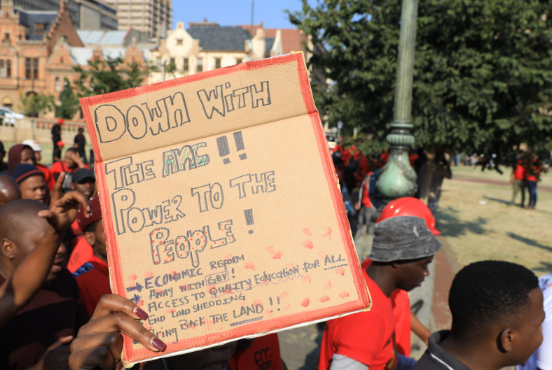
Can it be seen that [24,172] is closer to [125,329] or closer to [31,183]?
[31,183]

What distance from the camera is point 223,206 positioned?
5.36 ft

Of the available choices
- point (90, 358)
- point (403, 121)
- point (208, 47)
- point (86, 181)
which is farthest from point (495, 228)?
point (208, 47)

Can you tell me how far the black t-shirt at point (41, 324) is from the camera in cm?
199

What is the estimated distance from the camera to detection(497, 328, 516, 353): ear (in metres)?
1.85

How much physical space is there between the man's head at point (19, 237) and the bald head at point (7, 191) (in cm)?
170

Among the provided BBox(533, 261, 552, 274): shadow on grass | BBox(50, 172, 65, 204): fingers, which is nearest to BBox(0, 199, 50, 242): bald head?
BBox(50, 172, 65, 204): fingers

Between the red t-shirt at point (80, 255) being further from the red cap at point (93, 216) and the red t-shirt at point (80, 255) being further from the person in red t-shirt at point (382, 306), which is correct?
the person in red t-shirt at point (382, 306)

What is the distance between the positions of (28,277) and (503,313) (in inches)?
71.7

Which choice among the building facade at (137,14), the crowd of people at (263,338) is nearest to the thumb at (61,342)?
the crowd of people at (263,338)

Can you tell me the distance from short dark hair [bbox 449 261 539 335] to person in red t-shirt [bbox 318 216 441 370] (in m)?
0.39

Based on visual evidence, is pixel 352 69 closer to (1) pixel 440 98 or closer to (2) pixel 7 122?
(1) pixel 440 98

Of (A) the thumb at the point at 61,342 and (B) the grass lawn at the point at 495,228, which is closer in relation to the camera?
(A) the thumb at the point at 61,342

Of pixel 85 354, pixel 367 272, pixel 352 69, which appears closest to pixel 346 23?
pixel 352 69

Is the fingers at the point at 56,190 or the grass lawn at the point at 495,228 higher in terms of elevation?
the fingers at the point at 56,190
